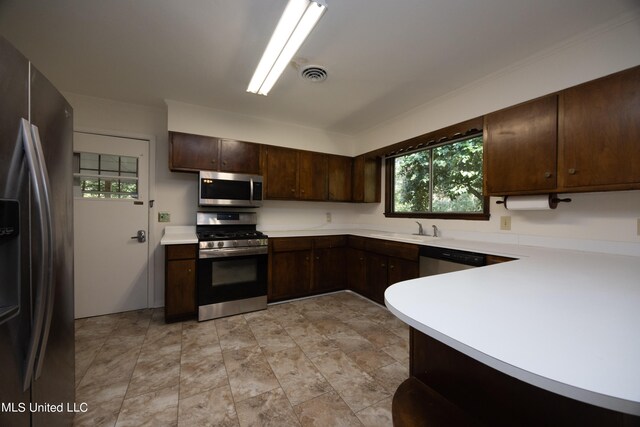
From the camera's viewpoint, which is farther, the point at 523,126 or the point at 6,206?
the point at 523,126

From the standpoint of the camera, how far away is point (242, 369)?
1863 mm

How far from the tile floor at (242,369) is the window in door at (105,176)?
139 centimetres

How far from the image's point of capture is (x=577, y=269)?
51.0 inches

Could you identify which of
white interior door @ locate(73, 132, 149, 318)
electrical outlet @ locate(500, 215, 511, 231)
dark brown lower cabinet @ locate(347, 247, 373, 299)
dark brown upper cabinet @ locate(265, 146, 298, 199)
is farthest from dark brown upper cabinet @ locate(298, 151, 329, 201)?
electrical outlet @ locate(500, 215, 511, 231)

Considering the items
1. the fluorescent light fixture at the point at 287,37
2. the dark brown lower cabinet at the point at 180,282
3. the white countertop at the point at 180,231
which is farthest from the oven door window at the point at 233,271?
the fluorescent light fixture at the point at 287,37

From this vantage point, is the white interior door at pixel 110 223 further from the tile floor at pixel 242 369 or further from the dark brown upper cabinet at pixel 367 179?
the dark brown upper cabinet at pixel 367 179

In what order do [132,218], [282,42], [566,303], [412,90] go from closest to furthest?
1. [566,303]
2. [282,42]
3. [412,90]
4. [132,218]

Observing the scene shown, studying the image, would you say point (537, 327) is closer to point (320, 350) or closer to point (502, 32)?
point (320, 350)

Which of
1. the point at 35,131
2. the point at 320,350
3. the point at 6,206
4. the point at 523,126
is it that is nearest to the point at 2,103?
the point at 35,131

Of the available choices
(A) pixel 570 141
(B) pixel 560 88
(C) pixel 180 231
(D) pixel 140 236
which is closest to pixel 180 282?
(C) pixel 180 231

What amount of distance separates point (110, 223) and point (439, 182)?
393 centimetres

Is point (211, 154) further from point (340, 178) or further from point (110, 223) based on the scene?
point (340, 178)

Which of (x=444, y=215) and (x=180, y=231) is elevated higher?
Answer: (x=444, y=215)

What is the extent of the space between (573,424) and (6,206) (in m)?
1.80
